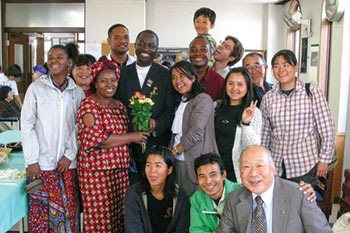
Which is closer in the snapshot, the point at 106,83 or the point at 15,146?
the point at 106,83

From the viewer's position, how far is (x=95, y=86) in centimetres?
272

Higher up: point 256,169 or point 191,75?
point 191,75

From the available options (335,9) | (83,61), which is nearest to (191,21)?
(335,9)

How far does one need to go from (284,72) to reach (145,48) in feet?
3.30

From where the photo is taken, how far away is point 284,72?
2.64m

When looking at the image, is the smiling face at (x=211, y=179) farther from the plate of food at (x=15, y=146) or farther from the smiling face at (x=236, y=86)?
the plate of food at (x=15, y=146)

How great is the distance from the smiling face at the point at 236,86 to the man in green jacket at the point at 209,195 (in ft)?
1.67

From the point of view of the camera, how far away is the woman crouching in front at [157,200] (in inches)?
95.6

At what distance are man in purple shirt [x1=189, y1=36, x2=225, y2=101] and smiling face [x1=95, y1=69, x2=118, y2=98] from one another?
646 mm

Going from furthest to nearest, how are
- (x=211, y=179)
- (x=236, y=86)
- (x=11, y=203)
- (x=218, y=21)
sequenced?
(x=218, y=21)
(x=236, y=86)
(x=11, y=203)
(x=211, y=179)

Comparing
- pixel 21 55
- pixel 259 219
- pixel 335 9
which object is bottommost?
pixel 259 219

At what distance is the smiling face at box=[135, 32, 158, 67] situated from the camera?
112 inches

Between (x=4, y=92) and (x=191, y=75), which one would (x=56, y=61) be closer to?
(x=191, y=75)

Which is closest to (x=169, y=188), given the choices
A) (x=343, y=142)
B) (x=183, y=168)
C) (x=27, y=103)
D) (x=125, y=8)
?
(x=183, y=168)
